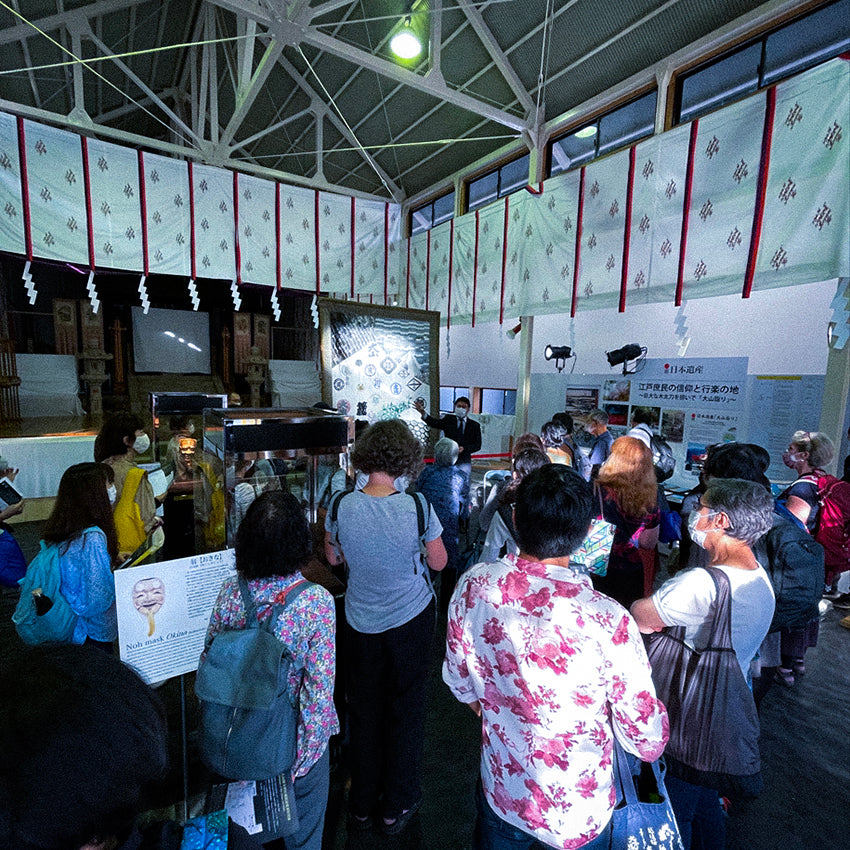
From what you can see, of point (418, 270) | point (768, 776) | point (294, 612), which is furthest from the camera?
point (418, 270)

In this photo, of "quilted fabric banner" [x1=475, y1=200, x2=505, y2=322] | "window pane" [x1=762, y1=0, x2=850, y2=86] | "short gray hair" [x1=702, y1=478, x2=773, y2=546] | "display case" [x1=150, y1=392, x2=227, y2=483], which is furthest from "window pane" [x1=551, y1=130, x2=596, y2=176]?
"short gray hair" [x1=702, y1=478, x2=773, y2=546]

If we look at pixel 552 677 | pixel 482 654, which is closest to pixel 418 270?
pixel 482 654

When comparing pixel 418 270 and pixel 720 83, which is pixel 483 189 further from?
pixel 720 83

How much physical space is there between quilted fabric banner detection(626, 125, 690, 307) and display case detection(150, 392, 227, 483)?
459 centimetres

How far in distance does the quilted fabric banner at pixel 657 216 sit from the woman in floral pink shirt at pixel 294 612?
4887 millimetres

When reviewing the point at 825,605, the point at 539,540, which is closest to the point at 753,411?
the point at 825,605

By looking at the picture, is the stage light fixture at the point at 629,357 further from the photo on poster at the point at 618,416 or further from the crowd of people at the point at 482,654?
the crowd of people at the point at 482,654

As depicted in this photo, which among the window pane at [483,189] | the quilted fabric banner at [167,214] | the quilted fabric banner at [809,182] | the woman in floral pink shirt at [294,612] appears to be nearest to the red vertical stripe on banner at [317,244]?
the quilted fabric banner at [167,214]

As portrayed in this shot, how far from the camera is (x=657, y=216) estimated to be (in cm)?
477

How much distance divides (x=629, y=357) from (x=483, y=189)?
4363mm

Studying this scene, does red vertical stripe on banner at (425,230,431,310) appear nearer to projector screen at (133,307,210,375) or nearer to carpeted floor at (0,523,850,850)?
carpeted floor at (0,523,850,850)

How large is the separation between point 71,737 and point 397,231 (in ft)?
28.7

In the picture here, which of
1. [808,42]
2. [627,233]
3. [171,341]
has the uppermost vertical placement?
[808,42]

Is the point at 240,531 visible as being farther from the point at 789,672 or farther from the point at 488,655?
the point at 789,672
